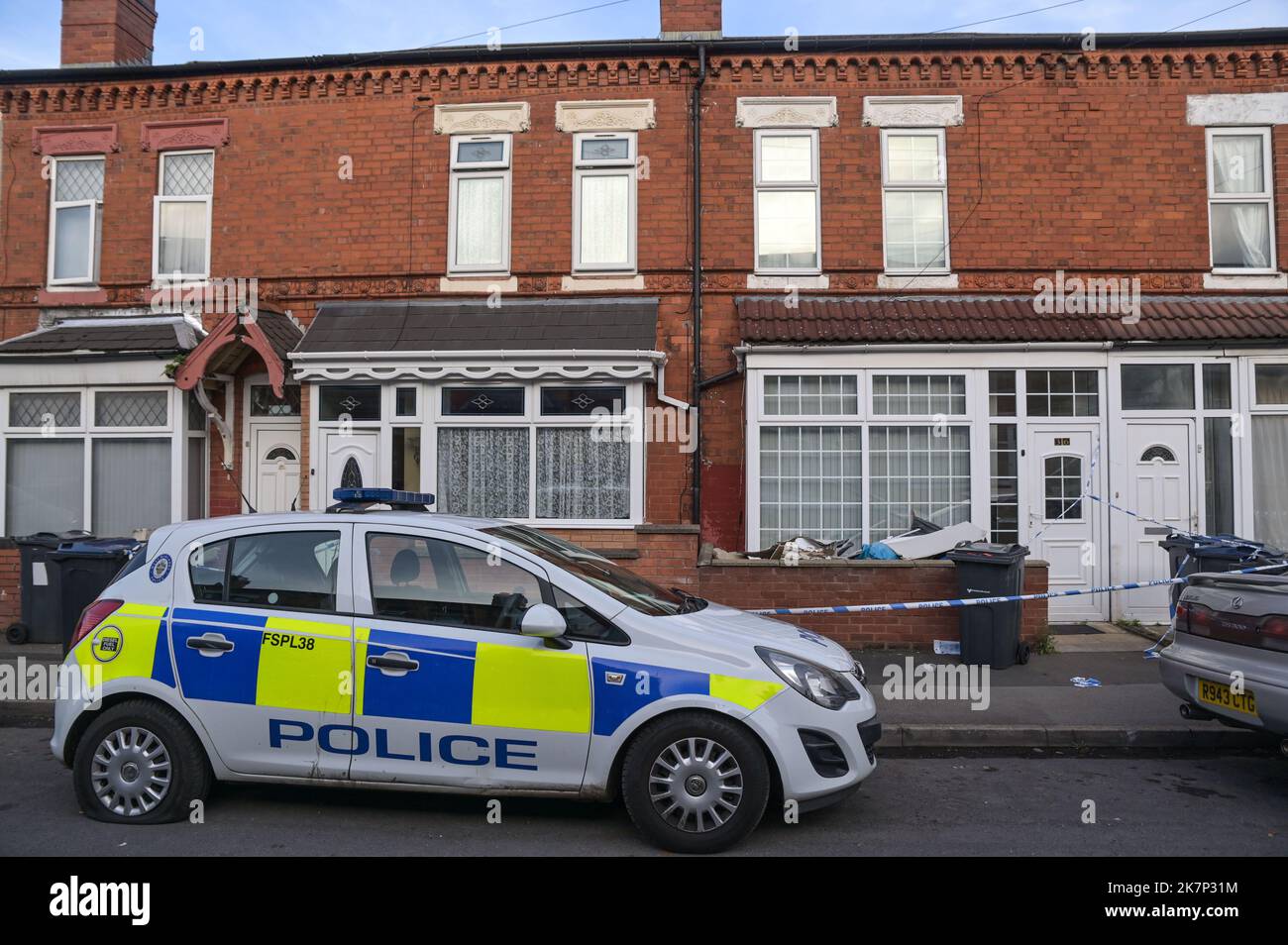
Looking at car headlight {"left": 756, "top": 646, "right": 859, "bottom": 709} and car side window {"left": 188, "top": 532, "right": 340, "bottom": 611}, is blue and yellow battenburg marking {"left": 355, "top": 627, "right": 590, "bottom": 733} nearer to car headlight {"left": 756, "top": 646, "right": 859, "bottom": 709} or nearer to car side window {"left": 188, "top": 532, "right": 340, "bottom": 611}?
car side window {"left": 188, "top": 532, "right": 340, "bottom": 611}

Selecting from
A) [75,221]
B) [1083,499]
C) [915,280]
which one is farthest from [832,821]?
[75,221]

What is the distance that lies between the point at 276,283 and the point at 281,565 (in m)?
8.21

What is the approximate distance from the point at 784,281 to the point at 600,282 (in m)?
2.26

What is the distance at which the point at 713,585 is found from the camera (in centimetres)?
963

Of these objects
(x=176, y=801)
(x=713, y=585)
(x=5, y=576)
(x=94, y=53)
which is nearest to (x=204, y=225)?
(x=94, y=53)

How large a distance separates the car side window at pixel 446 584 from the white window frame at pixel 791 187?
7668mm

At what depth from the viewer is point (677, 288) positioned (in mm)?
11883

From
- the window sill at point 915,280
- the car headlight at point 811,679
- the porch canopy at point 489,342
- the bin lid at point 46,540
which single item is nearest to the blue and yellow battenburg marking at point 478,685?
the car headlight at point 811,679

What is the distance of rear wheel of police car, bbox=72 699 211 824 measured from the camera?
16.9ft

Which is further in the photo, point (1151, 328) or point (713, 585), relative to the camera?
point (1151, 328)

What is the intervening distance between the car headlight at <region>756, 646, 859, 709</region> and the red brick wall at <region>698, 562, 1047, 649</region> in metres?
4.38

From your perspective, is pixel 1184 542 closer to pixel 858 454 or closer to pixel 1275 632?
pixel 858 454
